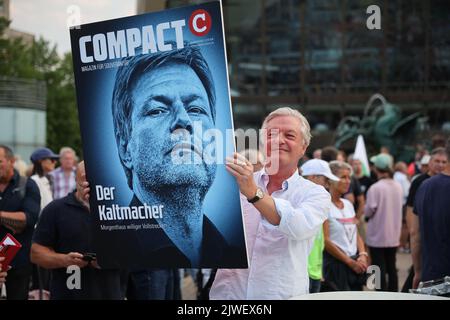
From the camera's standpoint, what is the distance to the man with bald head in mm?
4859

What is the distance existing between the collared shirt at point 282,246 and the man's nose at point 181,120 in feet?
1.62

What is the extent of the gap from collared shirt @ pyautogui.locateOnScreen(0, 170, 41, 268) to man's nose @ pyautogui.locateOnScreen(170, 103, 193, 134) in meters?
3.84

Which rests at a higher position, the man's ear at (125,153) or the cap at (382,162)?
the man's ear at (125,153)

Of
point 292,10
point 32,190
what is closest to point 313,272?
point 32,190

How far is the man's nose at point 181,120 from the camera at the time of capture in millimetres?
2922

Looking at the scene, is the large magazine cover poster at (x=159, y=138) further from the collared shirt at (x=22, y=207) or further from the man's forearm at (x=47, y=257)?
the collared shirt at (x=22, y=207)

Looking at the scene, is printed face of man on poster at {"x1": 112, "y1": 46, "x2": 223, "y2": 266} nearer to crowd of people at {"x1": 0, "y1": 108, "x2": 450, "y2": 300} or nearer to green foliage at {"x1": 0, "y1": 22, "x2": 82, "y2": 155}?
crowd of people at {"x1": 0, "y1": 108, "x2": 450, "y2": 300}

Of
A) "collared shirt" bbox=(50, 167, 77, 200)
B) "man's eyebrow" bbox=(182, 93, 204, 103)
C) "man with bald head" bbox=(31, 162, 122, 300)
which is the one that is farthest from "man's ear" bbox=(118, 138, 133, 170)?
"collared shirt" bbox=(50, 167, 77, 200)

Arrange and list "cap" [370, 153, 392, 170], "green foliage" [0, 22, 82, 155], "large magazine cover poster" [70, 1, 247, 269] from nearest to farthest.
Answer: "large magazine cover poster" [70, 1, 247, 269], "cap" [370, 153, 392, 170], "green foliage" [0, 22, 82, 155]

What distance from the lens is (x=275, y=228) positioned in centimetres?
324

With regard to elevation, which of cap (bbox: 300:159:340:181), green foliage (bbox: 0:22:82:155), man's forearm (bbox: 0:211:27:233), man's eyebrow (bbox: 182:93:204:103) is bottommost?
man's forearm (bbox: 0:211:27:233)

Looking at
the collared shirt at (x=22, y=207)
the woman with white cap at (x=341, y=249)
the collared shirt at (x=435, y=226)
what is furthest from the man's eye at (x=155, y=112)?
the woman with white cap at (x=341, y=249)
